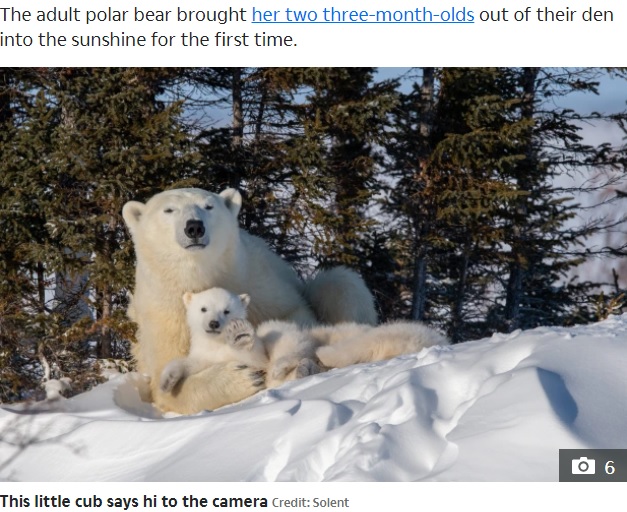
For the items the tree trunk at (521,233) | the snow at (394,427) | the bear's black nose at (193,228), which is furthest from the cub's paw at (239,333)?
the tree trunk at (521,233)

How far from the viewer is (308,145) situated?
9.49 m

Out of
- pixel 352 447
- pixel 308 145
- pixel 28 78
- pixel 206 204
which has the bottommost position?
pixel 352 447

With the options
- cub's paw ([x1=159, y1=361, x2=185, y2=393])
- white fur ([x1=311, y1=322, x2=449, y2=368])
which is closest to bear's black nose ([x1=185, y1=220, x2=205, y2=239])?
cub's paw ([x1=159, y1=361, x2=185, y2=393])

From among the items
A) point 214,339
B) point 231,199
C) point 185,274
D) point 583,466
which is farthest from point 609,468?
point 231,199

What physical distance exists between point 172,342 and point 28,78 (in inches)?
204

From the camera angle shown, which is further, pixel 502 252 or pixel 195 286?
pixel 502 252

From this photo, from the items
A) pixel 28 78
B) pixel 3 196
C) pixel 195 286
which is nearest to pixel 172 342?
pixel 195 286

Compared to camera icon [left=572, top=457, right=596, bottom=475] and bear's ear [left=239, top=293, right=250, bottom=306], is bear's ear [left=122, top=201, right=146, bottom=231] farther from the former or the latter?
camera icon [left=572, top=457, right=596, bottom=475]

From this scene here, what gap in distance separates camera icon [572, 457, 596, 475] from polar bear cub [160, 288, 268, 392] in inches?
94.5

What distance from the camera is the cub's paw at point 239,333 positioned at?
500 cm

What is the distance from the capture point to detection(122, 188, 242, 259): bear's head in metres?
5.47

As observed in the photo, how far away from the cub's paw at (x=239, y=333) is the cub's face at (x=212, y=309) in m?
0.11

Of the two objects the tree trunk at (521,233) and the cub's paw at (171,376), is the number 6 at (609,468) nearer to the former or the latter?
the cub's paw at (171,376)

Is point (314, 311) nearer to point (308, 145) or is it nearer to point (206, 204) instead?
point (206, 204)
